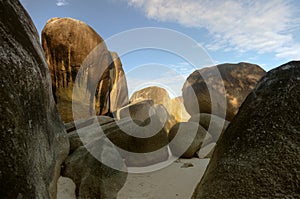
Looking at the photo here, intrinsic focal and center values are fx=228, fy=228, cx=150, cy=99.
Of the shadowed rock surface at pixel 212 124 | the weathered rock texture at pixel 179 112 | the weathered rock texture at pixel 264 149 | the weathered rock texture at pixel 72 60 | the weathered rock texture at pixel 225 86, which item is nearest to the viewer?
the weathered rock texture at pixel 264 149

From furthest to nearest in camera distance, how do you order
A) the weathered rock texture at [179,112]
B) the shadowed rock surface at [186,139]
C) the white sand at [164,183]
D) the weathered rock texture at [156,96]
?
1. the weathered rock texture at [156,96]
2. the weathered rock texture at [179,112]
3. the shadowed rock surface at [186,139]
4. the white sand at [164,183]

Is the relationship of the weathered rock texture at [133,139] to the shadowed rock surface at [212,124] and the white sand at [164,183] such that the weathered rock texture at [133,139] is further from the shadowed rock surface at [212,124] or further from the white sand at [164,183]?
the shadowed rock surface at [212,124]

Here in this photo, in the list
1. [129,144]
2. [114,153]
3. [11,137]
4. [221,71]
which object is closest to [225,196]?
[11,137]

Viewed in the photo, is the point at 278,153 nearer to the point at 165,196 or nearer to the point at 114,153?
the point at 165,196

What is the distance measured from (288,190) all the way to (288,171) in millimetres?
144

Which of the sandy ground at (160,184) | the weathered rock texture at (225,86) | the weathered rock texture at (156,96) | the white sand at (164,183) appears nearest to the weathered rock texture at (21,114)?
the sandy ground at (160,184)

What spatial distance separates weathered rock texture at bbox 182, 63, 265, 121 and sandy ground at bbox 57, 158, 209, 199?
405 cm

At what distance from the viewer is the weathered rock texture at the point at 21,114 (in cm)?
132

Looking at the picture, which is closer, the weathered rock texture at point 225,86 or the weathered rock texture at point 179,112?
the weathered rock texture at point 225,86

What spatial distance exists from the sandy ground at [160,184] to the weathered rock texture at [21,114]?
1714mm

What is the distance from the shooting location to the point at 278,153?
188 centimetres

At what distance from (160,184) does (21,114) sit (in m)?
3.52

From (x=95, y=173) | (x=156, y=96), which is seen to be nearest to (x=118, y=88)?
(x=156, y=96)

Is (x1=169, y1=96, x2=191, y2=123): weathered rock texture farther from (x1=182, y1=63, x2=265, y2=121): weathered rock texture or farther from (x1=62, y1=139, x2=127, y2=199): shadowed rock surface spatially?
(x1=62, y1=139, x2=127, y2=199): shadowed rock surface
